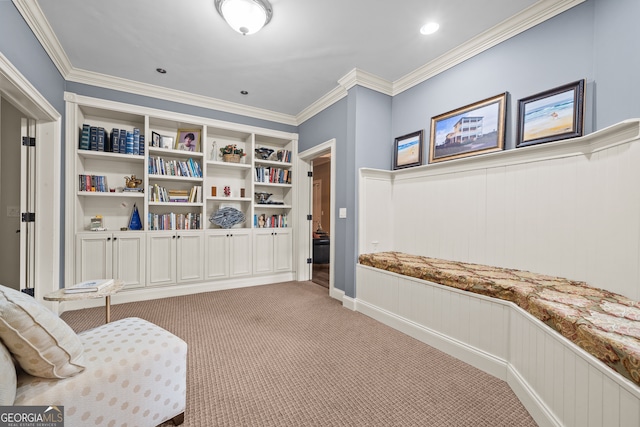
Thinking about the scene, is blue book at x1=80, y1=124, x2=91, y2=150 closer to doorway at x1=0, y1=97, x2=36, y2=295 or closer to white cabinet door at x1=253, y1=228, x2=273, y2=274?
doorway at x1=0, y1=97, x2=36, y2=295

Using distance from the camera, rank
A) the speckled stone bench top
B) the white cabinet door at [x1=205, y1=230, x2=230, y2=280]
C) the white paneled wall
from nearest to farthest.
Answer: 1. the speckled stone bench top
2. the white paneled wall
3. the white cabinet door at [x1=205, y1=230, x2=230, y2=280]

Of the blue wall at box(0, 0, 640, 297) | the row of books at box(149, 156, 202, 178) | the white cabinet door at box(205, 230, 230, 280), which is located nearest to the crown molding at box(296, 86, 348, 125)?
the blue wall at box(0, 0, 640, 297)

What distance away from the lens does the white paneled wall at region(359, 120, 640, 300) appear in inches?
64.3

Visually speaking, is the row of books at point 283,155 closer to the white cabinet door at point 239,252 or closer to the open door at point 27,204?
the white cabinet door at point 239,252

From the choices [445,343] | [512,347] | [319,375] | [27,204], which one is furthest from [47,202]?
[512,347]

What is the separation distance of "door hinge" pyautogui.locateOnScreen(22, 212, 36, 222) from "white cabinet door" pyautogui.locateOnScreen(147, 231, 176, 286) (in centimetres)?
104

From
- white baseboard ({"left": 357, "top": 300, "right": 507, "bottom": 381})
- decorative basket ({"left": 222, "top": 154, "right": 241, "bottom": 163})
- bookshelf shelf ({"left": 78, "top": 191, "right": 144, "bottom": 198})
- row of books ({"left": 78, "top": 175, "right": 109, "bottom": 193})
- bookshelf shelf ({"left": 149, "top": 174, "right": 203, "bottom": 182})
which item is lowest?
white baseboard ({"left": 357, "top": 300, "right": 507, "bottom": 381})

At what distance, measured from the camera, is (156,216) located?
11.6 ft

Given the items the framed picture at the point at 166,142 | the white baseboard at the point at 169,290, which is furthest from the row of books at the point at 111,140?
the white baseboard at the point at 169,290

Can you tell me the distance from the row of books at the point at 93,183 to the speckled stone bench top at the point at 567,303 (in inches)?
144

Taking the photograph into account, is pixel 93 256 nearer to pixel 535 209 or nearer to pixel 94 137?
pixel 94 137

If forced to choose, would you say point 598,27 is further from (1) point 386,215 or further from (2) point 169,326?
(2) point 169,326

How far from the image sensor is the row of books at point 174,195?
11.7ft

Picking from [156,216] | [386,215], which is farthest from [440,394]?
[156,216]
